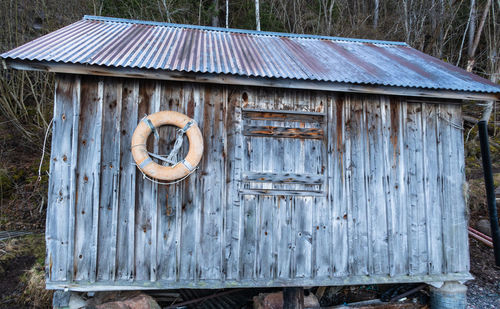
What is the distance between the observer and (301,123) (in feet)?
10.9

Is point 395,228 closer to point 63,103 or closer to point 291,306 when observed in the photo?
point 291,306

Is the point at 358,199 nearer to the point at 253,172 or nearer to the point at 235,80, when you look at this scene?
the point at 253,172

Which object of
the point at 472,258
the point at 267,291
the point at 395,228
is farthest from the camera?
the point at 472,258

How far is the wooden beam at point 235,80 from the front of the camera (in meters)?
2.71

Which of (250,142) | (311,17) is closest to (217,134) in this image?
(250,142)

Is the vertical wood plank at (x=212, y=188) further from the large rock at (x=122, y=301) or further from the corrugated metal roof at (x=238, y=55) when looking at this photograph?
the large rock at (x=122, y=301)

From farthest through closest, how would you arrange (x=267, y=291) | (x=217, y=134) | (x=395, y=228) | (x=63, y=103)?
(x=267, y=291) → (x=395, y=228) → (x=217, y=134) → (x=63, y=103)

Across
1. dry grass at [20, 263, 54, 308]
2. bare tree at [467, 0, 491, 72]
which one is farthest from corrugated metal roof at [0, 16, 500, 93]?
bare tree at [467, 0, 491, 72]

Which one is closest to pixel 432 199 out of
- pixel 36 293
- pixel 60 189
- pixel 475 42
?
pixel 60 189

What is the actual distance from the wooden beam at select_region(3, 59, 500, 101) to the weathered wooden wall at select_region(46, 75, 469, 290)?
0.24 metres

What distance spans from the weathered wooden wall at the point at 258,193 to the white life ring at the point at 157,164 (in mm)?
129

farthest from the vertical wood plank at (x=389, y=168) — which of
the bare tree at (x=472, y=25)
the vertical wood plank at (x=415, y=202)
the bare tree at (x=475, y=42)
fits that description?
the bare tree at (x=472, y=25)

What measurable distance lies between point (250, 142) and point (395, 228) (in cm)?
210

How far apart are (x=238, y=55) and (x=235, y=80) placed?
871 millimetres
